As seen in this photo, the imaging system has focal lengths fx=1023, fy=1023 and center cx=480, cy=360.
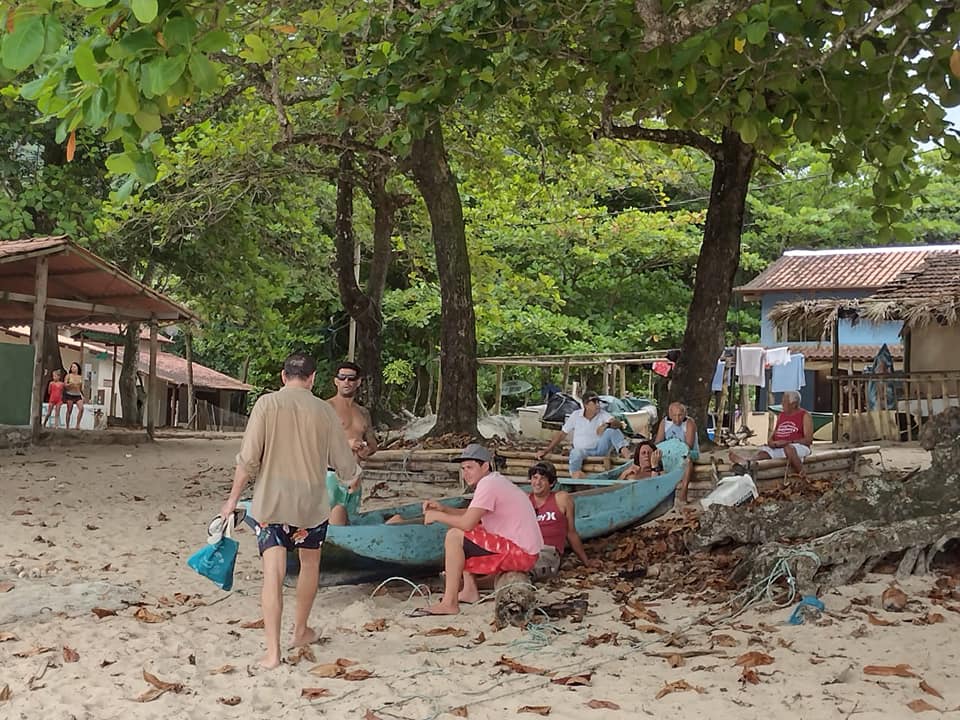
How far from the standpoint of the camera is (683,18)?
238 inches

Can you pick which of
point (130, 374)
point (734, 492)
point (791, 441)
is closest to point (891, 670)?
→ point (734, 492)

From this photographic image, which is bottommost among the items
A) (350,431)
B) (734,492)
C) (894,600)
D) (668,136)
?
(894,600)

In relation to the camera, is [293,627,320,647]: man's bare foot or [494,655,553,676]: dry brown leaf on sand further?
[293,627,320,647]: man's bare foot

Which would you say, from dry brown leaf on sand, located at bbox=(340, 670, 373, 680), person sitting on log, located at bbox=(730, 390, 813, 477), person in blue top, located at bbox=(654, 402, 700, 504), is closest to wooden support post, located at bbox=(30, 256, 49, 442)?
person in blue top, located at bbox=(654, 402, 700, 504)

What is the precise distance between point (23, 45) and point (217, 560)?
9.68 ft

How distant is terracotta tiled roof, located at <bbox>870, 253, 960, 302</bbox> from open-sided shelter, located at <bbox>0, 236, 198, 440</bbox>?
12.7 metres

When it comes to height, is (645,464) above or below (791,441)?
below

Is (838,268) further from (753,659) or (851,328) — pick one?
(753,659)

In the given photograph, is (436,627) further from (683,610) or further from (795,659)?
(795,659)

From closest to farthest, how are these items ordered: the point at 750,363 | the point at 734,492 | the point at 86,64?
the point at 86,64, the point at 734,492, the point at 750,363

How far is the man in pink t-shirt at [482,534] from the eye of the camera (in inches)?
265

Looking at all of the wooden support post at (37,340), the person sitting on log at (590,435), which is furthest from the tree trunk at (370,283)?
the person sitting on log at (590,435)

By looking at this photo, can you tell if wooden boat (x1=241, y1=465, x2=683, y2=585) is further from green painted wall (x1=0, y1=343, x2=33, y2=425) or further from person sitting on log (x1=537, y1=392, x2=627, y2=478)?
green painted wall (x1=0, y1=343, x2=33, y2=425)

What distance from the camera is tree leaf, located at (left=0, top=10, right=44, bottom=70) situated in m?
3.68
